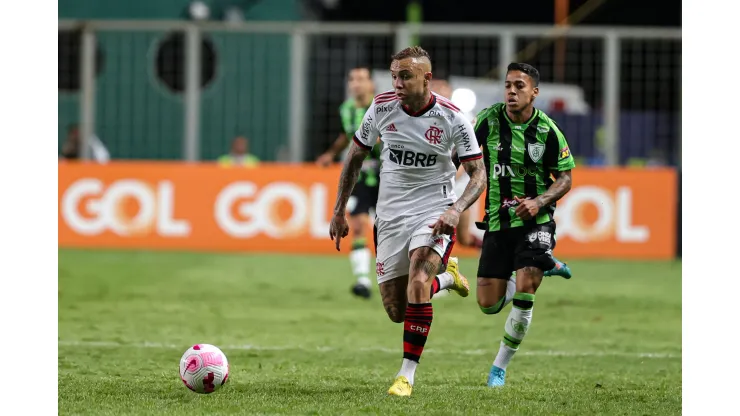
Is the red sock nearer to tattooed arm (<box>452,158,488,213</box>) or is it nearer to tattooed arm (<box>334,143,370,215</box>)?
tattooed arm (<box>452,158,488,213</box>)

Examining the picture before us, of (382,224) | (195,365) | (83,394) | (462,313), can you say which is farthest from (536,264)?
(462,313)

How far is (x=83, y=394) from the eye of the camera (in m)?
7.32

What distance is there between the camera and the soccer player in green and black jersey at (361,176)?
13.7 metres

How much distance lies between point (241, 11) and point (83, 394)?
20.0 m

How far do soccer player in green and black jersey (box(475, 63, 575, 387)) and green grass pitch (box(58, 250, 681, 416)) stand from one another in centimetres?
54

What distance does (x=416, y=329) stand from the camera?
24.5 ft

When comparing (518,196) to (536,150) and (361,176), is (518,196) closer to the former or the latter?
(536,150)

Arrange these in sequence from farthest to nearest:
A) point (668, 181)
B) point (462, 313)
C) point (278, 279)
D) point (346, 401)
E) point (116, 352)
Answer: point (668, 181)
point (278, 279)
point (462, 313)
point (116, 352)
point (346, 401)

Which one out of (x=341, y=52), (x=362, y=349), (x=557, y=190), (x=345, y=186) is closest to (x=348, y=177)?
(x=345, y=186)

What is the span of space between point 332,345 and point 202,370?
2838 millimetres

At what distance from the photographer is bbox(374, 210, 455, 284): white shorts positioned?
772cm

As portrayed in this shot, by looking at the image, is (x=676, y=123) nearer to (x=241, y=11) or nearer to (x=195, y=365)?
(x=241, y=11)

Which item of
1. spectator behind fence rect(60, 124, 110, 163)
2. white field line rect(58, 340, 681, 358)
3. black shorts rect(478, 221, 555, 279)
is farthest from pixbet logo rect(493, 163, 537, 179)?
spectator behind fence rect(60, 124, 110, 163)

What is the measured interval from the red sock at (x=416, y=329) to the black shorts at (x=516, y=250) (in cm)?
91
